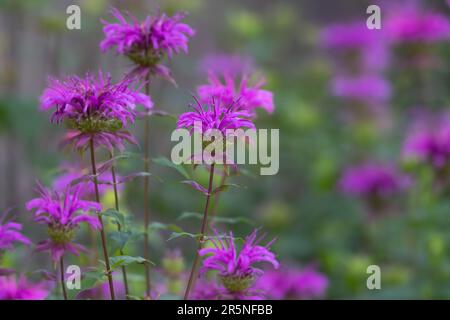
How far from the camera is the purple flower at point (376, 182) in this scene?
2.00 meters

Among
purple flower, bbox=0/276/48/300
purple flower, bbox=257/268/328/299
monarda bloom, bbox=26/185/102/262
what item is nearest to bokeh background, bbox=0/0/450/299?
purple flower, bbox=257/268/328/299

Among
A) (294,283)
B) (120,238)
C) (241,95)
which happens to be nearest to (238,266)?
(120,238)

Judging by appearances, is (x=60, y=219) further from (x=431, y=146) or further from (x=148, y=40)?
(x=431, y=146)

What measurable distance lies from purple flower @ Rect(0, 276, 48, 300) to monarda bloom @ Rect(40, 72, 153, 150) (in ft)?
0.86

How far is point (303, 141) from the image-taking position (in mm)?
2305

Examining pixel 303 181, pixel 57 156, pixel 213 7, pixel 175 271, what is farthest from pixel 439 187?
pixel 213 7

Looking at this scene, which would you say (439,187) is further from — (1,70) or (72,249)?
(1,70)

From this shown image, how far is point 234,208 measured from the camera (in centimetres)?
233

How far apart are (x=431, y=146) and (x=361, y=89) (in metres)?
0.67

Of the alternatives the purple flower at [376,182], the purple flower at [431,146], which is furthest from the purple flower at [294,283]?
the purple flower at [376,182]

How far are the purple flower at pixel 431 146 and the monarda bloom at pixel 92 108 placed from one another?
0.91 meters

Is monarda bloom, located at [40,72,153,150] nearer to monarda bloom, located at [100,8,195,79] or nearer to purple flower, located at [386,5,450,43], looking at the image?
monarda bloom, located at [100,8,195,79]

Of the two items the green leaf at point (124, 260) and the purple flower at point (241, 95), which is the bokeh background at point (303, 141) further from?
the green leaf at point (124, 260)

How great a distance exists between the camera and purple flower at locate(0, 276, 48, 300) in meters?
1.11
